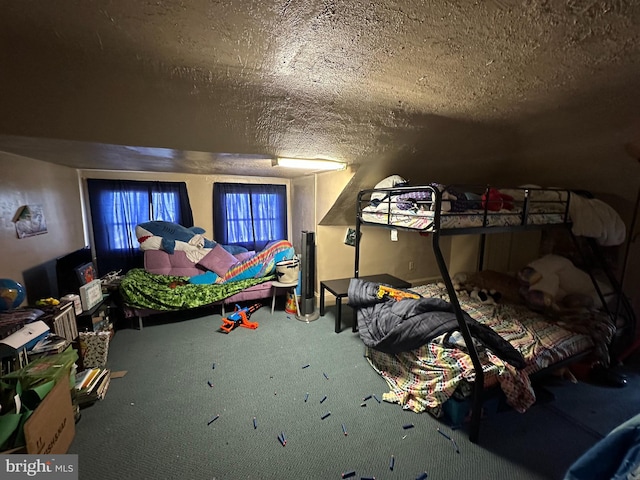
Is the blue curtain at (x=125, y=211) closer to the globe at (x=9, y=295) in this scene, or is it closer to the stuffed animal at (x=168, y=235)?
the stuffed animal at (x=168, y=235)

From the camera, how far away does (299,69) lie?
129cm

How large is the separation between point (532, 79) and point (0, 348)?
10.3ft

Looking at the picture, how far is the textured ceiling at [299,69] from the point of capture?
932 millimetres

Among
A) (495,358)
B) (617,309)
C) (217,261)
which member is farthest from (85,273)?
(617,309)

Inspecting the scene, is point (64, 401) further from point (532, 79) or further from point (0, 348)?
point (532, 79)

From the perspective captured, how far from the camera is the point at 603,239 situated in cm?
236

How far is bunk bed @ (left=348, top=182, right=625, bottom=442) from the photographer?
1.70 metres

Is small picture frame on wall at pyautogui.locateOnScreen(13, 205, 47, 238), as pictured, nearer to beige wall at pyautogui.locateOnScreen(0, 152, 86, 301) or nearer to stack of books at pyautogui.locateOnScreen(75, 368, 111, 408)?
beige wall at pyautogui.locateOnScreen(0, 152, 86, 301)

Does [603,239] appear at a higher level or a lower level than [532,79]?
lower

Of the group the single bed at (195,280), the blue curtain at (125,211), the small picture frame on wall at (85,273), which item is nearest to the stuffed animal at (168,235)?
the single bed at (195,280)

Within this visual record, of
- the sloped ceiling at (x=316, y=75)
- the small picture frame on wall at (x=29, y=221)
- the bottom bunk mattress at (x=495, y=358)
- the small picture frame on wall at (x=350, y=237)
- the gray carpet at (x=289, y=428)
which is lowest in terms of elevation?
the gray carpet at (x=289, y=428)

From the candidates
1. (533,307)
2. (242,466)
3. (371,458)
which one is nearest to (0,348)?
(242,466)

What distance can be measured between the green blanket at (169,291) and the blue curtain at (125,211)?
65cm

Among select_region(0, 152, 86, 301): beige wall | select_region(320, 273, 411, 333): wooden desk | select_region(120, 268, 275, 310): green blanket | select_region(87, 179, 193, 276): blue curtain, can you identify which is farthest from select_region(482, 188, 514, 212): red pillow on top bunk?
select_region(87, 179, 193, 276): blue curtain
